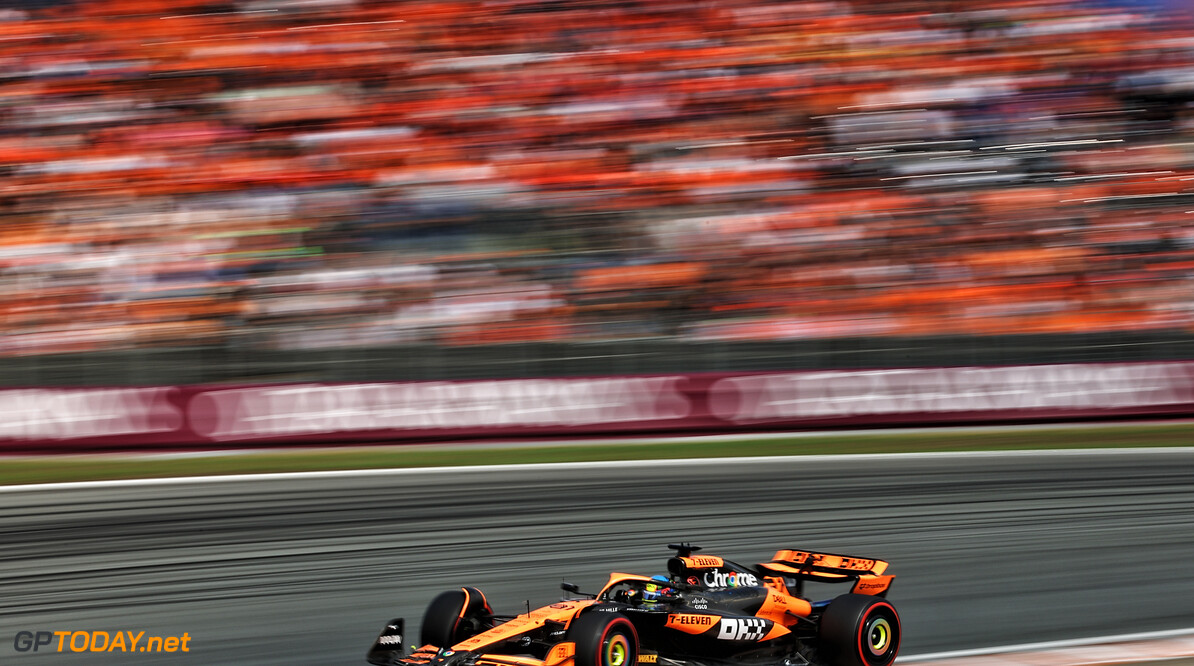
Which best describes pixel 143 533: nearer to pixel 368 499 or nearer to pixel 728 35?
pixel 368 499

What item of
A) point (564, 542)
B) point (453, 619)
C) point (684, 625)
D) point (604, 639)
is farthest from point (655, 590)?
point (564, 542)

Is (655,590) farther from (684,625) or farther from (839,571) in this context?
(839,571)

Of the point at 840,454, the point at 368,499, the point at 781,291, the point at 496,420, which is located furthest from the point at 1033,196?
the point at 368,499

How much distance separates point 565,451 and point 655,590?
2563 mm

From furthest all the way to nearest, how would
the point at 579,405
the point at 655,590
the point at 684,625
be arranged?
the point at 579,405, the point at 655,590, the point at 684,625

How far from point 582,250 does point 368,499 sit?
4.32 meters

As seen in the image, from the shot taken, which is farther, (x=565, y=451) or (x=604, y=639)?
(x=565, y=451)

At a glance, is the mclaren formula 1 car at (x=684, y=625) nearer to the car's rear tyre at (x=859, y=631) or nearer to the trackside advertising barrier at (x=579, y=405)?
the car's rear tyre at (x=859, y=631)

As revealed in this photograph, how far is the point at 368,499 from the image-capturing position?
6.57 m

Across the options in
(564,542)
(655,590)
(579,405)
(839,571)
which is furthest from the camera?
(579,405)

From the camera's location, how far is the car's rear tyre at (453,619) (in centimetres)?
505

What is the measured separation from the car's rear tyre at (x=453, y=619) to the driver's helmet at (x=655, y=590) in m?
0.73

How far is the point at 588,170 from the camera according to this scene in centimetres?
1119

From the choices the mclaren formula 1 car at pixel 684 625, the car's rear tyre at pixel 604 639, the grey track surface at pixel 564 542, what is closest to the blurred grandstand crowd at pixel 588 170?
the grey track surface at pixel 564 542
